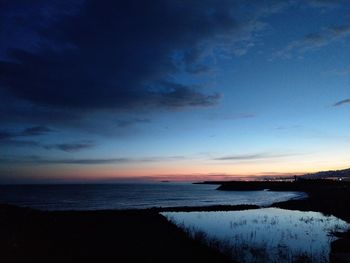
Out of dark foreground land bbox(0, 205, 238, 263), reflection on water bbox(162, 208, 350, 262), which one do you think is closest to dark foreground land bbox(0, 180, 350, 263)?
dark foreground land bbox(0, 205, 238, 263)

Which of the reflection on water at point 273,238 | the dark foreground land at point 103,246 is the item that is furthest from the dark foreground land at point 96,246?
the reflection on water at point 273,238

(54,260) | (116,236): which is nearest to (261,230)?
(116,236)

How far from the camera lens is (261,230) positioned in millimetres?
33375

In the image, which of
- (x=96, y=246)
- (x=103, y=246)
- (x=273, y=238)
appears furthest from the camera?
(x=273, y=238)

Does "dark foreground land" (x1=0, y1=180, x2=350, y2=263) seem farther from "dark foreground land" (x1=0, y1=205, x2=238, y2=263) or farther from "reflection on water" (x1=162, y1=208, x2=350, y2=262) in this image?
"reflection on water" (x1=162, y1=208, x2=350, y2=262)

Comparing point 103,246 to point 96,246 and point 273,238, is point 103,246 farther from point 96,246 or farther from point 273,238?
point 273,238

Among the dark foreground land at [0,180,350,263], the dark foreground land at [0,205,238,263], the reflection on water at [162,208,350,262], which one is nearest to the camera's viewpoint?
the dark foreground land at [0,180,350,263]

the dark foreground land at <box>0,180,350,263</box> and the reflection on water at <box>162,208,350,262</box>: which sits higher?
the dark foreground land at <box>0,180,350,263</box>

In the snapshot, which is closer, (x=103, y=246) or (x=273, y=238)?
(x=103, y=246)

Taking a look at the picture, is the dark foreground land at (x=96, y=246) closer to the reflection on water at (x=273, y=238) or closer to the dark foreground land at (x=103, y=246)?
the dark foreground land at (x=103, y=246)

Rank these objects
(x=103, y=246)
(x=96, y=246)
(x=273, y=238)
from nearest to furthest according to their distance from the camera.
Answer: (x=96, y=246), (x=103, y=246), (x=273, y=238)

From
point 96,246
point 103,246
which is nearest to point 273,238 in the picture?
point 103,246

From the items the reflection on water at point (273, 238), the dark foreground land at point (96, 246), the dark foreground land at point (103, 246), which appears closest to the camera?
the dark foreground land at point (103, 246)

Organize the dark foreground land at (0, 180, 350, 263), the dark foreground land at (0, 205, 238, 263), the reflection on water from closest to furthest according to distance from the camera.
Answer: the dark foreground land at (0, 180, 350, 263), the dark foreground land at (0, 205, 238, 263), the reflection on water
